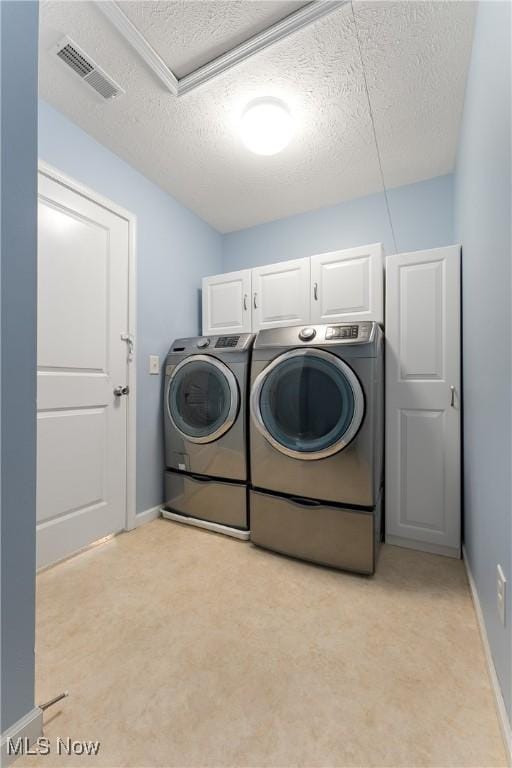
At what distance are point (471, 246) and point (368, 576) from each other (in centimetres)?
164

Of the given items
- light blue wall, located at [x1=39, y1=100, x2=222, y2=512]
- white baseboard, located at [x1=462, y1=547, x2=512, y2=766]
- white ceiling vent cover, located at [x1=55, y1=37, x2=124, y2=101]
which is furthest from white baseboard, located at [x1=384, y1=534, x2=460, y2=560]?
white ceiling vent cover, located at [x1=55, y1=37, x2=124, y2=101]

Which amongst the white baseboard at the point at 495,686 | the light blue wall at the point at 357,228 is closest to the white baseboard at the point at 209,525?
the white baseboard at the point at 495,686

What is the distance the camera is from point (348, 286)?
2.05 m

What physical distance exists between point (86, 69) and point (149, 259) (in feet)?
3.23

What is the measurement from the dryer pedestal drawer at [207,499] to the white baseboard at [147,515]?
6 cm

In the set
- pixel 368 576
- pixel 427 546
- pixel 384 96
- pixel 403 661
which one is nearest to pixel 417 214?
pixel 384 96

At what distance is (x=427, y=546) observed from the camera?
183 centimetres

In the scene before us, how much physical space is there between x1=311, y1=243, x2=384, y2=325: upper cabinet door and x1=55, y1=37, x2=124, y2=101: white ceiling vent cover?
1384 millimetres

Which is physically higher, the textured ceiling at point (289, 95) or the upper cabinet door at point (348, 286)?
the textured ceiling at point (289, 95)

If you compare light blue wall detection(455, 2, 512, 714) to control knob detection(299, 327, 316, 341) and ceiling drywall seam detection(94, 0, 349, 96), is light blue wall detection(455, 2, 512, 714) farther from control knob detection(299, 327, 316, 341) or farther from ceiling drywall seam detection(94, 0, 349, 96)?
control knob detection(299, 327, 316, 341)

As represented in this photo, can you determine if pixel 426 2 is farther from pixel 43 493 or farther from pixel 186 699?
pixel 43 493

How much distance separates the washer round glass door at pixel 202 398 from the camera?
6.71 feet

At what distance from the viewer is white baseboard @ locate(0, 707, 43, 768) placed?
77cm

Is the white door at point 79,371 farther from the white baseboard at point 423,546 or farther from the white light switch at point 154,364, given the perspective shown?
the white baseboard at point 423,546
